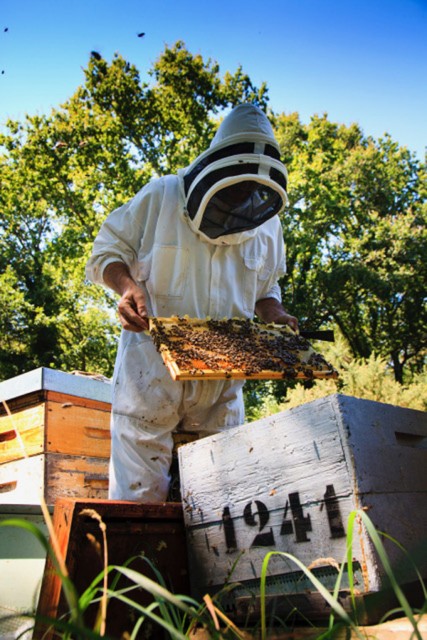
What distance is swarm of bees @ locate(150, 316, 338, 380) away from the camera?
2.26 m

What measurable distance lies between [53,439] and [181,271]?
1757 mm

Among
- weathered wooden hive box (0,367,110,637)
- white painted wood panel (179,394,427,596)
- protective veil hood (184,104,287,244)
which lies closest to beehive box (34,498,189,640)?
white painted wood panel (179,394,427,596)

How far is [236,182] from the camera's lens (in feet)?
8.75

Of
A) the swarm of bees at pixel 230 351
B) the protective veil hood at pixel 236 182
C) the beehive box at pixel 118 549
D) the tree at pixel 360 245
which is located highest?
the tree at pixel 360 245

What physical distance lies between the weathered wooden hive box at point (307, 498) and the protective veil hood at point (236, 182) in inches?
51.7

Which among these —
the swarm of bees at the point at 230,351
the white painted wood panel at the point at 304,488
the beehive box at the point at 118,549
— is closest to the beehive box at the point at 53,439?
the swarm of bees at the point at 230,351

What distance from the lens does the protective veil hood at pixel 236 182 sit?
2.69 metres

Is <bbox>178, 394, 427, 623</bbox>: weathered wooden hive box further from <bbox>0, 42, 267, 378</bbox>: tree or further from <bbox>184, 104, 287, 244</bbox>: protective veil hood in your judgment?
<bbox>0, 42, 267, 378</bbox>: tree

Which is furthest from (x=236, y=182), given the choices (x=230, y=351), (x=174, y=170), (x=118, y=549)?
(x=174, y=170)

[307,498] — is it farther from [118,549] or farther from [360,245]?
[360,245]

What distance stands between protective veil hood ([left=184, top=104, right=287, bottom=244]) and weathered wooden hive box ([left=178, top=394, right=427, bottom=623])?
1314mm

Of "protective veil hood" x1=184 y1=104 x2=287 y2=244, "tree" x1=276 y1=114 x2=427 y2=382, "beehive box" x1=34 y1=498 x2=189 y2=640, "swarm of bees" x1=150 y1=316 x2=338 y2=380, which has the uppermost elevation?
"tree" x1=276 y1=114 x2=427 y2=382

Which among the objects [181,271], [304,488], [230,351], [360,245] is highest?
[360,245]

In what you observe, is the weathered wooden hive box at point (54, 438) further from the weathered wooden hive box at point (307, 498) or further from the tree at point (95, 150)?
the tree at point (95, 150)
